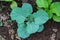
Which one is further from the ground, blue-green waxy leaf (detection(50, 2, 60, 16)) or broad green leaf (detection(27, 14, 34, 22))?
blue-green waxy leaf (detection(50, 2, 60, 16))

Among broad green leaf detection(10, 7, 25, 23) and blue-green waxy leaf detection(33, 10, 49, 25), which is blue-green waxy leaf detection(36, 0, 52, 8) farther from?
broad green leaf detection(10, 7, 25, 23)

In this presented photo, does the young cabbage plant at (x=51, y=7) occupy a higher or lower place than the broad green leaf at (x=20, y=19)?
higher

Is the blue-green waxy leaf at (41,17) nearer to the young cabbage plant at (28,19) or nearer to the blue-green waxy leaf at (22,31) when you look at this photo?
the young cabbage plant at (28,19)

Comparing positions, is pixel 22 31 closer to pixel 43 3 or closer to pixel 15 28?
pixel 15 28

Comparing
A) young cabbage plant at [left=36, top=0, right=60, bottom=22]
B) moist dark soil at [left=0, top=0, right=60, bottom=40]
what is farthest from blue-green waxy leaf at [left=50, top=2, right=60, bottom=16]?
moist dark soil at [left=0, top=0, right=60, bottom=40]

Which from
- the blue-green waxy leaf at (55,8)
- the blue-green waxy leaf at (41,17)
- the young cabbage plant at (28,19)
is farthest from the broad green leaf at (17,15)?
the blue-green waxy leaf at (55,8)

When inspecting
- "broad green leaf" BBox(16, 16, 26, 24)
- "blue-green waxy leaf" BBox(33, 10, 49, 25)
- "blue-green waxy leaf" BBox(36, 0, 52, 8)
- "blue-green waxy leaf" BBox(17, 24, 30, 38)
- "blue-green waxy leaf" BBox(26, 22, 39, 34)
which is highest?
"blue-green waxy leaf" BBox(36, 0, 52, 8)

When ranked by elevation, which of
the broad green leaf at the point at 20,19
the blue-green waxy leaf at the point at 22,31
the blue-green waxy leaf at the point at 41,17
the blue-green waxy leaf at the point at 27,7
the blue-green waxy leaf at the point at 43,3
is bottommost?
the blue-green waxy leaf at the point at 22,31
